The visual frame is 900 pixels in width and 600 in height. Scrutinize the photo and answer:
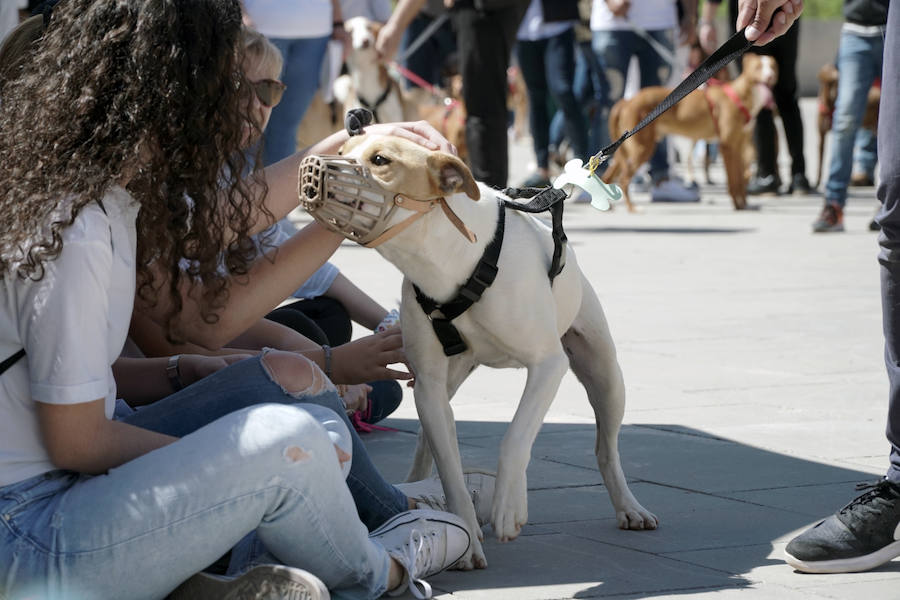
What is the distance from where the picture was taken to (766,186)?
1396 centimetres

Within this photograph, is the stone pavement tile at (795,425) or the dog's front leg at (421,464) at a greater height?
the dog's front leg at (421,464)

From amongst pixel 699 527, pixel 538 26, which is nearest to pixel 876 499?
pixel 699 527

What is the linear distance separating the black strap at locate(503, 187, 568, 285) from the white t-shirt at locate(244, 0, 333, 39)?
164 inches

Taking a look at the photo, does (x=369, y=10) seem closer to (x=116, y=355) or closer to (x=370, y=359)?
(x=370, y=359)

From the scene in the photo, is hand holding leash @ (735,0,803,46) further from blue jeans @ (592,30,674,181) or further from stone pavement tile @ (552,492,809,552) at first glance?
blue jeans @ (592,30,674,181)

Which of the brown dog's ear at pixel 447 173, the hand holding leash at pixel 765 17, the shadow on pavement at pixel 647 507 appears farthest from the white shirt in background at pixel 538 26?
the brown dog's ear at pixel 447 173

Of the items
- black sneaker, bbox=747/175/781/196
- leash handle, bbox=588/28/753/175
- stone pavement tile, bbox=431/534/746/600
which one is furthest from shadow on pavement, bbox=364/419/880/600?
black sneaker, bbox=747/175/781/196

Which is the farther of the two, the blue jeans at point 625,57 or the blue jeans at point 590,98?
the blue jeans at point 590,98

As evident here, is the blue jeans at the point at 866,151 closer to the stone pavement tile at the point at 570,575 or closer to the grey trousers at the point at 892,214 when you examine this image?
the grey trousers at the point at 892,214

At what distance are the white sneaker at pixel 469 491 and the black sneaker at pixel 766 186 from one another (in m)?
11.0

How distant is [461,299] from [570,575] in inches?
26.3

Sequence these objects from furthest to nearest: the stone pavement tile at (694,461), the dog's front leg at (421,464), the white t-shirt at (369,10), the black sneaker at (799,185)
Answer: the black sneaker at (799,185) < the white t-shirt at (369,10) < the stone pavement tile at (694,461) < the dog's front leg at (421,464)

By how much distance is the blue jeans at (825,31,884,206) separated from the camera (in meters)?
8.93

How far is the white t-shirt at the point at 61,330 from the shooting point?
90.9 inches
